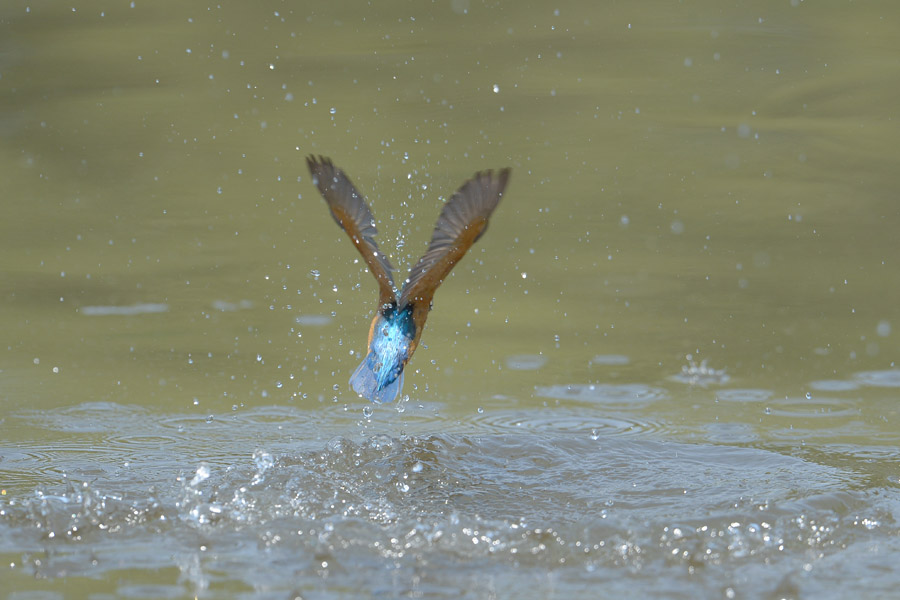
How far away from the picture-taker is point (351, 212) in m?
3.20

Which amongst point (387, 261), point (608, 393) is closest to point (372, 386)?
point (387, 261)

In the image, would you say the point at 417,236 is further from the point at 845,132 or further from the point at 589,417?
the point at 845,132

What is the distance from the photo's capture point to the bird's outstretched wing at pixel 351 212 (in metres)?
3.17

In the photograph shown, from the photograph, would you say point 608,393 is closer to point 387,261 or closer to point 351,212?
point 387,261

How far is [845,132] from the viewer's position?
275 inches

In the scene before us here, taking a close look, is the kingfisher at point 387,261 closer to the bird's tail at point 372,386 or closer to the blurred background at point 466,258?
the bird's tail at point 372,386

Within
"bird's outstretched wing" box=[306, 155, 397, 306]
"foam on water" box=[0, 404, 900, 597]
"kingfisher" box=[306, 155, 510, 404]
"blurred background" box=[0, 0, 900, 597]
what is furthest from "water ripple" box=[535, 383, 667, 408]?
"bird's outstretched wing" box=[306, 155, 397, 306]

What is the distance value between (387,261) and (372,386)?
342mm

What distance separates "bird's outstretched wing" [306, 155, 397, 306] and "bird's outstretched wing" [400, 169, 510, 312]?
105 millimetres

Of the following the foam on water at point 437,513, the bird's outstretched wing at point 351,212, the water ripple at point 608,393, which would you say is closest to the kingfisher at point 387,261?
the bird's outstretched wing at point 351,212

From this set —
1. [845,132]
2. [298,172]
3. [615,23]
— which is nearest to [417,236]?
[298,172]

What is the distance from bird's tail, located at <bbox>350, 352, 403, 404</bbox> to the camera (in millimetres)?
3287

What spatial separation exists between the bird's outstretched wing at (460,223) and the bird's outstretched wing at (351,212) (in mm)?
105

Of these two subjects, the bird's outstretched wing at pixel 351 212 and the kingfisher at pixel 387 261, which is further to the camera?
the bird's outstretched wing at pixel 351 212
